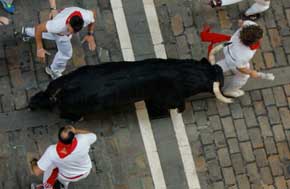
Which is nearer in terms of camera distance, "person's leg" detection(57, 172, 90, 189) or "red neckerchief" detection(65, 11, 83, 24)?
"person's leg" detection(57, 172, 90, 189)

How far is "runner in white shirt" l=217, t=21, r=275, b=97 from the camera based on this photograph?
7.47m

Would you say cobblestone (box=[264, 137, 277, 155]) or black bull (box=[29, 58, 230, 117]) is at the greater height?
black bull (box=[29, 58, 230, 117])

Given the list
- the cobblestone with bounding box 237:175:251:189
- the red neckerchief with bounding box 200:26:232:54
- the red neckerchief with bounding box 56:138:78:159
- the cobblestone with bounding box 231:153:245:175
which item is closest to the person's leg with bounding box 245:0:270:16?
the red neckerchief with bounding box 200:26:232:54

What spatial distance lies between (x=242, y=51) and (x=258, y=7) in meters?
2.01

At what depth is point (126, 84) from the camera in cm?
738

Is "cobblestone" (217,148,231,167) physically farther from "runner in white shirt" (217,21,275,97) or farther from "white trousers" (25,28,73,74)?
"white trousers" (25,28,73,74)

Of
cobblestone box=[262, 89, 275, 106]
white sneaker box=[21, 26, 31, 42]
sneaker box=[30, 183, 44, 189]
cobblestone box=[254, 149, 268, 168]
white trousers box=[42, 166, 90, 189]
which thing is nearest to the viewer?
white trousers box=[42, 166, 90, 189]

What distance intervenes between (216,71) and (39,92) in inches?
107

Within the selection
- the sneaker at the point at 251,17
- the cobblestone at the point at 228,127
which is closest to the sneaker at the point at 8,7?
the cobblestone at the point at 228,127

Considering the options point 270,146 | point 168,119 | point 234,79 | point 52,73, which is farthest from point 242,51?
point 52,73

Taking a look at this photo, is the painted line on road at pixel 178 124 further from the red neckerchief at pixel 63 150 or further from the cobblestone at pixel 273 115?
the red neckerchief at pixel 63 150

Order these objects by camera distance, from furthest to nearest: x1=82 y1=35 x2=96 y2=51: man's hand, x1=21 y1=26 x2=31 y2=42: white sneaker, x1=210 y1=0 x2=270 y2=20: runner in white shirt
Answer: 1. x1=210 y1=0 x2=270 y2=20: runner in white shirt
2. x1=21 y1=26 x2=31 y2=42: white sneaker
3. x1=82 y1=35 x2=96 y2=51: man's hand

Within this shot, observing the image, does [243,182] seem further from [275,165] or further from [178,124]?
[178,124]

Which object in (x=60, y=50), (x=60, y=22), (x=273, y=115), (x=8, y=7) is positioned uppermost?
(x=8, y=7)
